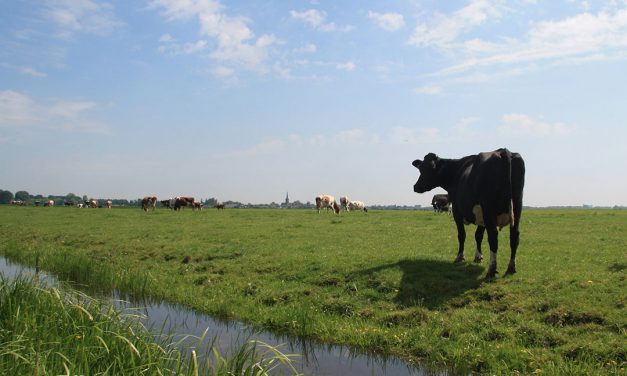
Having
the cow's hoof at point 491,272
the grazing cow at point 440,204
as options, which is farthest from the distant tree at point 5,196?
the cow's hoof at point 491,272

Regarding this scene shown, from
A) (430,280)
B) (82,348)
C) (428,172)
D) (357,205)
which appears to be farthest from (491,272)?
(357,205)

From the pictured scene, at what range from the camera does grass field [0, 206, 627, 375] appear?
8.06 m

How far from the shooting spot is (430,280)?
1197 cm

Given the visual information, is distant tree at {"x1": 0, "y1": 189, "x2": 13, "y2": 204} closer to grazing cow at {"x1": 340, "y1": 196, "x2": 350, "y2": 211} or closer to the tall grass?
grazing cow at {"x1": 340, "y1": 196, "x2": 350, "y2": 211}

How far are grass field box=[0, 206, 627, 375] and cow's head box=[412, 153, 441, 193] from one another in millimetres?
2286

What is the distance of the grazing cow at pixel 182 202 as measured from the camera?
64375 millimetres

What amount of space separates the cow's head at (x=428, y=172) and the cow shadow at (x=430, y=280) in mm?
3201

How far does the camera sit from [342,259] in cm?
1528

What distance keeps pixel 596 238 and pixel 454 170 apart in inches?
319

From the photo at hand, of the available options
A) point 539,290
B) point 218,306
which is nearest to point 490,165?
point 539,290

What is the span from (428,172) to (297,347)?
29.7 ft

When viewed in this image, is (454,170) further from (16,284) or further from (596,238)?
(16,284)

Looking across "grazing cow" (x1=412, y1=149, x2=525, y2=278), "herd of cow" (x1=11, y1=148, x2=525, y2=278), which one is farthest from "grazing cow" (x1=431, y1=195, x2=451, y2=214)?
"grazing cow" (x1=412, y1=149, x2=525, y2=278)

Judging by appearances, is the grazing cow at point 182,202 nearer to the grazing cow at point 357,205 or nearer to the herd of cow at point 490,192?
the grazing cow at point 357,205
